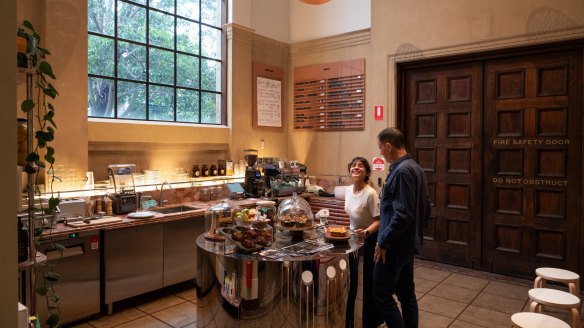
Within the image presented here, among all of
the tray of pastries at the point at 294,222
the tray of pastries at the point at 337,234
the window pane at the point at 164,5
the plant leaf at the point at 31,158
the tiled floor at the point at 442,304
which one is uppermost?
the window pane at the point at 164,5

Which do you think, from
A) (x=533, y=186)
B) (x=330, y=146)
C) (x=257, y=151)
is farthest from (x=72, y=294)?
(x=533, y=186)

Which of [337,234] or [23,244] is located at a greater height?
[23,244]

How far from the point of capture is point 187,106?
5.89m

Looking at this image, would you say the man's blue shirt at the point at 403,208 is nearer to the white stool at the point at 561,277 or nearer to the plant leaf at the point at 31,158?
the white stool at the point at 561,277

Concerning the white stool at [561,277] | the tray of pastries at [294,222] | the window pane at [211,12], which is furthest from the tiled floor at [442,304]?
the window pane at [211,12]

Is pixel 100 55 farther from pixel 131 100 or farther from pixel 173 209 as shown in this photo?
pixel 173 209

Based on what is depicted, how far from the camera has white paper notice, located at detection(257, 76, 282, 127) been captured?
682cm

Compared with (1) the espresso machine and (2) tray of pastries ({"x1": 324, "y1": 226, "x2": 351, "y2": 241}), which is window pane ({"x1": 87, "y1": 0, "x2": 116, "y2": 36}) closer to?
(1) the espresso machine

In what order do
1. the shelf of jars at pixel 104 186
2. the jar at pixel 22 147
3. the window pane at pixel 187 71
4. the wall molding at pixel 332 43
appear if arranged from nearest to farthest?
the jar at pixel 22 147 → the shelf of jars at pixel 104 186 → the window pane at pixel 187 71 → the wall molding at pixel 332 43

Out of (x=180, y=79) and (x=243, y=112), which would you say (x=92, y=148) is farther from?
(x=243, y=112)

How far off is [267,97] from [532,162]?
4.00 meters

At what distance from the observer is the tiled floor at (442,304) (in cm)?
390

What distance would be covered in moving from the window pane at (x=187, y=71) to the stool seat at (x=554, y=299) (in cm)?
479

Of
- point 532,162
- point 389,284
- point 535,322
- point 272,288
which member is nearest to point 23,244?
point 272,288
